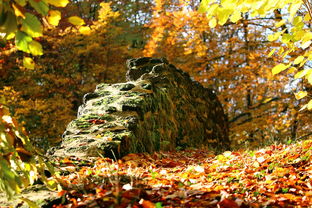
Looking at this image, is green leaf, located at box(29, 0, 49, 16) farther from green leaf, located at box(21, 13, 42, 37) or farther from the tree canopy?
the tree canopy

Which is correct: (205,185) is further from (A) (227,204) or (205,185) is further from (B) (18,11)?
(B) (18,11)

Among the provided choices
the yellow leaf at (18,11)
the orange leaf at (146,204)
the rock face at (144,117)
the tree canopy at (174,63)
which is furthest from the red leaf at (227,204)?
the tree canopy at (174,63)

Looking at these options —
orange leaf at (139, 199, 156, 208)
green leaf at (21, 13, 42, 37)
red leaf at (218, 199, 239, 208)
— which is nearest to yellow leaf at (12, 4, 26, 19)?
green leaf at (21, 13, 42, 37)

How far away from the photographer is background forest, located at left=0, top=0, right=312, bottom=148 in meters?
8.74

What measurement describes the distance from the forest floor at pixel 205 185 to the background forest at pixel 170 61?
474cm

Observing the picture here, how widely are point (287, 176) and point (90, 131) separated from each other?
2.43m

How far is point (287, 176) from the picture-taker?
2574 millimetres

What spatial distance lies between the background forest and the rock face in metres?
1.65

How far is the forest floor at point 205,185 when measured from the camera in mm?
1880

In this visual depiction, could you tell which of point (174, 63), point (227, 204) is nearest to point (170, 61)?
point (174, 63)

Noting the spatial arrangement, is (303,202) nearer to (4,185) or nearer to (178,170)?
(178,170)

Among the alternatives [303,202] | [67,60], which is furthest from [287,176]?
[67,60]

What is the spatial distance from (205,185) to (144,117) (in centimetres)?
235

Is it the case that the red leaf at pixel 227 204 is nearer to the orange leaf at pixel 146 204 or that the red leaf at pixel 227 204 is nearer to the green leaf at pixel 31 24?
the orange leaf at pixel 146 204
